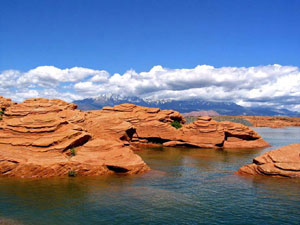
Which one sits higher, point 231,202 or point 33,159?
point 33,159

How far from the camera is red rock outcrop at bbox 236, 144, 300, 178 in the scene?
3256 cm

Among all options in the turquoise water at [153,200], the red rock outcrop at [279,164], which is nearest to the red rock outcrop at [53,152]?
the turquoise water at [153,200]

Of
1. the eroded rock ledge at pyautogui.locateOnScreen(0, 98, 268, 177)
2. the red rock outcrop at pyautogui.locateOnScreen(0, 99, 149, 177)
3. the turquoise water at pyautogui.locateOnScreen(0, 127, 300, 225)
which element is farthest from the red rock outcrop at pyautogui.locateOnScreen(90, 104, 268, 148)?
the turquoise water at pyautogui.locateOnScreen(0, 127, 300, 225)

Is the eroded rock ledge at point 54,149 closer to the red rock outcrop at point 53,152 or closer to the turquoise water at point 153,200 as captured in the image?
the red rock outcrop at point 53,152

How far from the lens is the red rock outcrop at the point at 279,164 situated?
1282 inches

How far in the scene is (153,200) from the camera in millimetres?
24578

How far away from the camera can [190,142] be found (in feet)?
217

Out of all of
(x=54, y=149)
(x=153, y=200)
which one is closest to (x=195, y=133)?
(x=54, y=149)

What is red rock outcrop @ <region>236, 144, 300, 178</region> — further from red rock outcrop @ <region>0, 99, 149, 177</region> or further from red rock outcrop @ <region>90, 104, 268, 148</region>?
red rock outcrop @ <region>90, 104, 268, 148</region>

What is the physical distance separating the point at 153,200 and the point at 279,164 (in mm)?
18198

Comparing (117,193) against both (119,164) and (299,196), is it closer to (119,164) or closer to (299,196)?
(119,164)

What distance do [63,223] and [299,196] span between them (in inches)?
849

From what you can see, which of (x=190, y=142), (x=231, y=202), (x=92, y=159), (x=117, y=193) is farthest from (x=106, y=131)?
(x=231, y=202)

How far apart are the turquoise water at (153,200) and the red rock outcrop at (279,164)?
126 cm
